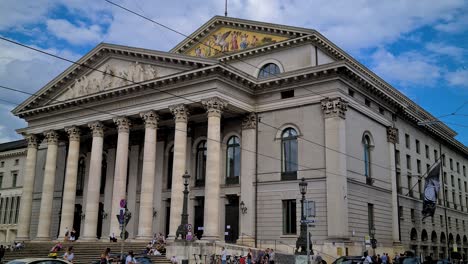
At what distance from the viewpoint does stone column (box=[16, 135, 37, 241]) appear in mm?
44219

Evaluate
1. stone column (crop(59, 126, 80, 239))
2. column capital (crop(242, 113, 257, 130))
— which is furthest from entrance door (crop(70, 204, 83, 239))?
column capital (crop(242, 113, 257, 130))

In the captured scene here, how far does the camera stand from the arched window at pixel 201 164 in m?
40.3

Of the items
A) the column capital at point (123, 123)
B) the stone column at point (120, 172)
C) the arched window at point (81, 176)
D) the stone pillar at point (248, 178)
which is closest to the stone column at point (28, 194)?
the arched window at point (81, 176)

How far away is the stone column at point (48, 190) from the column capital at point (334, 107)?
78.6 feet

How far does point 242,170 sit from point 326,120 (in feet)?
24.1

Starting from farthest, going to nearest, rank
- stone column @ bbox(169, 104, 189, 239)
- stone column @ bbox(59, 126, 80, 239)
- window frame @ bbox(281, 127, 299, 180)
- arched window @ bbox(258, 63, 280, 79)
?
1. stone column @ bbox(59, 126, 80, 239)
2. arched window @ bbox(258, 63, 280, 79)
3. window frame @ bbox(281, 127, 299, 180)
4. stone column @ bbox(169, 104, 189, 239)

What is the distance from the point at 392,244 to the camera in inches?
1542

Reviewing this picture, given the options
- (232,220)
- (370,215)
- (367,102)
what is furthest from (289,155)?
(367,102)

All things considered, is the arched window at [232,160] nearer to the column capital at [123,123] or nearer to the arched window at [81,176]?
the column capital at [123,123]

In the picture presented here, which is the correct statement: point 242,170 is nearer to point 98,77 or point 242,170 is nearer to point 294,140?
point 294,140

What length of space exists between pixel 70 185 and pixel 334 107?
22.2 meters

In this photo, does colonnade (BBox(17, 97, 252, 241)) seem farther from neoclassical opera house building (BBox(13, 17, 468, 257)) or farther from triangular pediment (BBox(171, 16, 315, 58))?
triangular pediment (BBox(171, 16, 315, 58))

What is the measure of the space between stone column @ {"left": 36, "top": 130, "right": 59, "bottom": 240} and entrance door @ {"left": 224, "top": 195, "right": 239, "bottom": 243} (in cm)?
1571

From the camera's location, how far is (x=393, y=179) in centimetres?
4097
